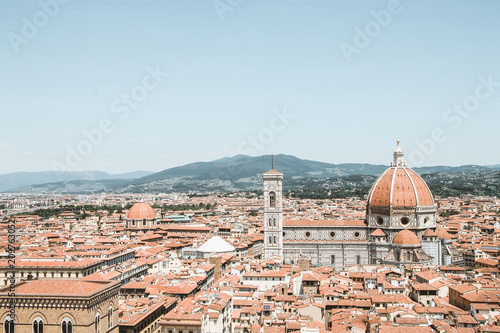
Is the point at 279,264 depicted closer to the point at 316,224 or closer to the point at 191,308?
the point at 316,224

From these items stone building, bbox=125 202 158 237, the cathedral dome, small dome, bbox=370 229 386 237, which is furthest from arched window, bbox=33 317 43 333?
stone building, bbox=125 202 158 237

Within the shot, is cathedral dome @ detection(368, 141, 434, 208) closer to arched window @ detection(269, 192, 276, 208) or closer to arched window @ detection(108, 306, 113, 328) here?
arched window @ detection(269, 192, 276, 208)

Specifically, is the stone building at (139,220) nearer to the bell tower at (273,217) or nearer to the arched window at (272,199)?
the arched window at (272,199)

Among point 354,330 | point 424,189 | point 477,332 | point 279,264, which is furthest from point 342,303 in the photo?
point 424,189

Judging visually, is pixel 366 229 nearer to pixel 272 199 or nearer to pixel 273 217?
pixel 273 217

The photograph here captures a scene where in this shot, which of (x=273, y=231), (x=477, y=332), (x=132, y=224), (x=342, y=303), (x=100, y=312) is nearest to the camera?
(x=100, y=312)

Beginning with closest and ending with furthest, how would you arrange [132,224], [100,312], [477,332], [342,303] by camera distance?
[100,312] → [477,332] → [342,303] → [132,224]

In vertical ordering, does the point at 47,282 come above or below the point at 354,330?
above

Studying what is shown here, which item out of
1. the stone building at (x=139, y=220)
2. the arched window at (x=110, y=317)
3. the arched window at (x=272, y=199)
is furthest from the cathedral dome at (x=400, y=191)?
the stone building at (x=139, y=220)
